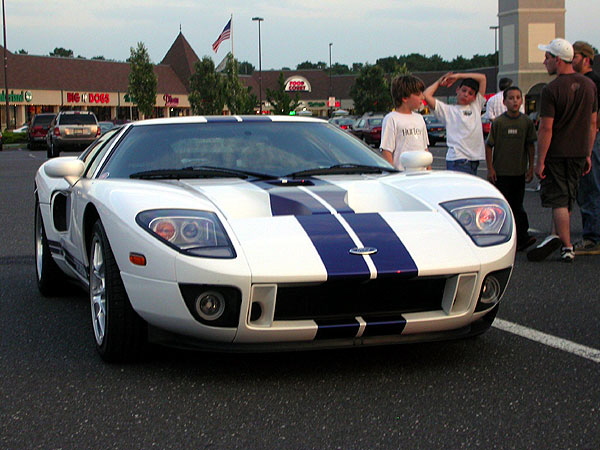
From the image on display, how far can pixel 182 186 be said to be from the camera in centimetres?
454

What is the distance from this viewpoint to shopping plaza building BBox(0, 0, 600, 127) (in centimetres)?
5688

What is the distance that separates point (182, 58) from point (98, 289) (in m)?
100

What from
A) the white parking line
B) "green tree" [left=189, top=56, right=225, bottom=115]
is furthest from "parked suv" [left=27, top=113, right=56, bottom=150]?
the white parking line

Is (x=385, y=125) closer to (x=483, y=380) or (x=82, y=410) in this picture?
(x=483, y=380)

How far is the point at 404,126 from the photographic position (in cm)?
727

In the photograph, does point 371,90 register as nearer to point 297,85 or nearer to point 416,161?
point 297,85

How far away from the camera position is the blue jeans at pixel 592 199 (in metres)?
7.74

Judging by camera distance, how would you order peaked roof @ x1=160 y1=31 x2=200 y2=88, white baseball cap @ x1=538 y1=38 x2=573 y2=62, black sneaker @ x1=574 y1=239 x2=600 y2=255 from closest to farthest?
white baseball cap @ x1=538 y1=38 x2=573 y2=62 < black sneaker @ x1=574 y1=239 x2=600 y2=255 < peaked roof @ x1=160 y1=31 x2=200 y2=88

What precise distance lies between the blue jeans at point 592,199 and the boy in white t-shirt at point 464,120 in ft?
2.90

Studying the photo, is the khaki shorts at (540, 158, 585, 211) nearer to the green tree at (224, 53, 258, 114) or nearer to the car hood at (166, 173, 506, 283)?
the car hood at (166, 173, 506, 283)

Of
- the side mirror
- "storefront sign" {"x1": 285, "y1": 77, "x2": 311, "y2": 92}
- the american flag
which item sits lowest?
the side mirror

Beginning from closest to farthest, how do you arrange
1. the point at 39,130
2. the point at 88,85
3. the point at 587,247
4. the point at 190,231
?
the point at 190,231
the point at 587,247
the point at 39,130
the point at 88,85

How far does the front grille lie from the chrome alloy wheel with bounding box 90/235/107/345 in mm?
956

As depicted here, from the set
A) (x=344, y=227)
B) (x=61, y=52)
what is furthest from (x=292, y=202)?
(x=61, y=52)
